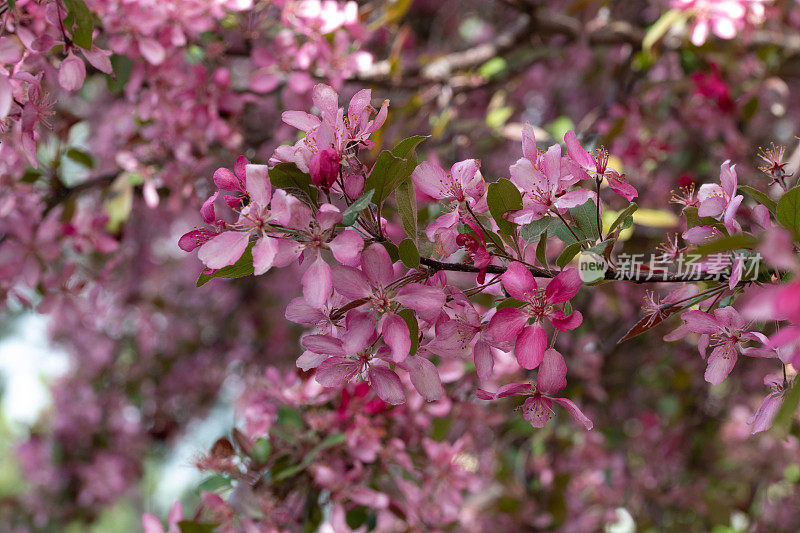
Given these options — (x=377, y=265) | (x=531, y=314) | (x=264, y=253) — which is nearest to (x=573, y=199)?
(x=531, y=314)

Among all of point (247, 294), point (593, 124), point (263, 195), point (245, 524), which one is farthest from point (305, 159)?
point (247, 294)

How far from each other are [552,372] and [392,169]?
28 cm

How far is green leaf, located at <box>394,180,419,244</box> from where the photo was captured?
711 millimetres

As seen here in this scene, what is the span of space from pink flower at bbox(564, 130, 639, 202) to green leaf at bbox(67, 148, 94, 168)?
137 centimetres

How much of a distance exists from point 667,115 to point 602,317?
30.2 inches

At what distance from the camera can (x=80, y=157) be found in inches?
65.8

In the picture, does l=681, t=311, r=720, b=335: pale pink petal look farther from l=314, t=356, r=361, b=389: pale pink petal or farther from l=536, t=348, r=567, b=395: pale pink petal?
l=314, t=356, r=361, b=389: pale pink petal

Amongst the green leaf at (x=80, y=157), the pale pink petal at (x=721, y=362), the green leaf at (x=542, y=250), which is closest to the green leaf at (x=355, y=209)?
the green leaf at (x=542, y=250)

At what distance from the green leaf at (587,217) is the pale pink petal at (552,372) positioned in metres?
0.15

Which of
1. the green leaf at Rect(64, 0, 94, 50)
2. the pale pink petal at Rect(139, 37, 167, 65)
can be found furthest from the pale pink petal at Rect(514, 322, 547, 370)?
the pale pink petal at Rect(139, 37, 167, 65)

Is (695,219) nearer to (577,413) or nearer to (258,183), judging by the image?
(577,413)

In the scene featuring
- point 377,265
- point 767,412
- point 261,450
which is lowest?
point 261,450

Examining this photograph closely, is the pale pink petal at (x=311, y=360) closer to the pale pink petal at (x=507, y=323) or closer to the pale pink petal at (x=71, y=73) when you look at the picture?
the pale pink petal at (x=507, y=323)

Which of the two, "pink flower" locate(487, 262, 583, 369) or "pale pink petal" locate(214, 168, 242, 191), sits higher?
"pale pink petal" locate(214, 168, 242, 191)
